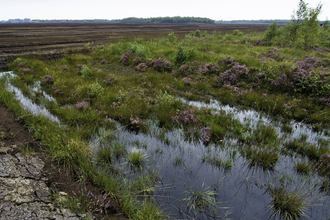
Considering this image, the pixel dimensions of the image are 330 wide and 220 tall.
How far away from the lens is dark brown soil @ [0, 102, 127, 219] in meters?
3.89

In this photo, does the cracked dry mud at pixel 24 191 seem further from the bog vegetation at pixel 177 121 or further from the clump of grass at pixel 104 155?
the clump of grass at pixel 104 155

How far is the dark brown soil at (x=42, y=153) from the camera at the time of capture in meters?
3.89

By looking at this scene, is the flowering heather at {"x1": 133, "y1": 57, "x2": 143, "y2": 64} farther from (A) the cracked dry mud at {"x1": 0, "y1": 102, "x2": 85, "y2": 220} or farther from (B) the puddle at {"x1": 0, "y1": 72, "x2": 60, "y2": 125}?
(A) the cracked dry mud at {"x1": 0, "y1": 102, "x2": 85, "y2": 220}

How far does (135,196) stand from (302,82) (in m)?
9.90

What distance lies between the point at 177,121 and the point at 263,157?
10.5 ft

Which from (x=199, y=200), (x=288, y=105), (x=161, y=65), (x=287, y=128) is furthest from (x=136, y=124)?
(x=161, y=65)

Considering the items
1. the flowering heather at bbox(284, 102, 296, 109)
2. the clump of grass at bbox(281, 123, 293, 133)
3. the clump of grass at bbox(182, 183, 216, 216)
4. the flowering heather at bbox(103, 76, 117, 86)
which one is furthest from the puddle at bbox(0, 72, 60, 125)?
the flowering heather at bbox(284, 102, 296, 109)

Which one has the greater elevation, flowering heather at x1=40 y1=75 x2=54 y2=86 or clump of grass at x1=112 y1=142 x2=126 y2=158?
flowering heather at x1=40 y1=75 x2=54 y2=86

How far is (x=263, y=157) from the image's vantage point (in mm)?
5148

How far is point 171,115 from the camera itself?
754 centimetres

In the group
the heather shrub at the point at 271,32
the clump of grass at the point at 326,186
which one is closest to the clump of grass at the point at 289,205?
the clump of grass at the point at 326,186

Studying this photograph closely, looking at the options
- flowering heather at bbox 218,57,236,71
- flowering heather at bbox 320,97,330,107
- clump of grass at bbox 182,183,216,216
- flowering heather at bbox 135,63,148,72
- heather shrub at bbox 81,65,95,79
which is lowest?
clump of grass at bbox 182,183,216,216

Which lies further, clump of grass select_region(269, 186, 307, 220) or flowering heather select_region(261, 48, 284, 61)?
flowering heather select_region(261, 48, 284, 61)

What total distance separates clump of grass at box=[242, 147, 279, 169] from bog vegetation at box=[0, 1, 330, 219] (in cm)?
3
